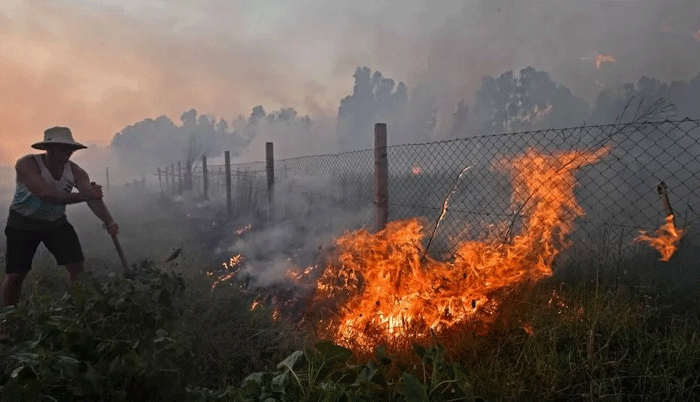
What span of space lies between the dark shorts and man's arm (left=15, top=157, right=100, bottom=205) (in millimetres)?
423

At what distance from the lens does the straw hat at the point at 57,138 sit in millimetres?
4273

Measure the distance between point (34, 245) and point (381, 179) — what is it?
391 cm

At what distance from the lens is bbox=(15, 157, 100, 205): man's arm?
4055 mm

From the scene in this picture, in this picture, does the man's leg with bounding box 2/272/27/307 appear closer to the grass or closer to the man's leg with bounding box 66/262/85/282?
the man's leg with bounding box 66/262/85/282

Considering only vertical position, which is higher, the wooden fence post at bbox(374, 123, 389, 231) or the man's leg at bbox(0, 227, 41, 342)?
the wooden fence post at bbox(374, 123, 389, 231)

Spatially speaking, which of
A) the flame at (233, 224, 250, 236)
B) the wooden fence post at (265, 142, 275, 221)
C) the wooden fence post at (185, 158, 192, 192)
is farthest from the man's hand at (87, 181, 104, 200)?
the wooden fence post at (185, 158, 192, 192)

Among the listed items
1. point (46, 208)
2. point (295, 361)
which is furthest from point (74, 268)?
point (295, 361)

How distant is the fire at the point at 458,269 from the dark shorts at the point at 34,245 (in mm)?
2807

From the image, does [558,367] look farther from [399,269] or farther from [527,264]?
[399,269]

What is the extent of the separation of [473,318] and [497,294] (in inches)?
14.2

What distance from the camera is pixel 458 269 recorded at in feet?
11.9

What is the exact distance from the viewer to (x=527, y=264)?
3547mm

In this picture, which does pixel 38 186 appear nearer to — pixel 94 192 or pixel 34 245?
pixel 94 192

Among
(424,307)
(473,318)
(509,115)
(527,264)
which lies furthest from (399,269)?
(509,115)
